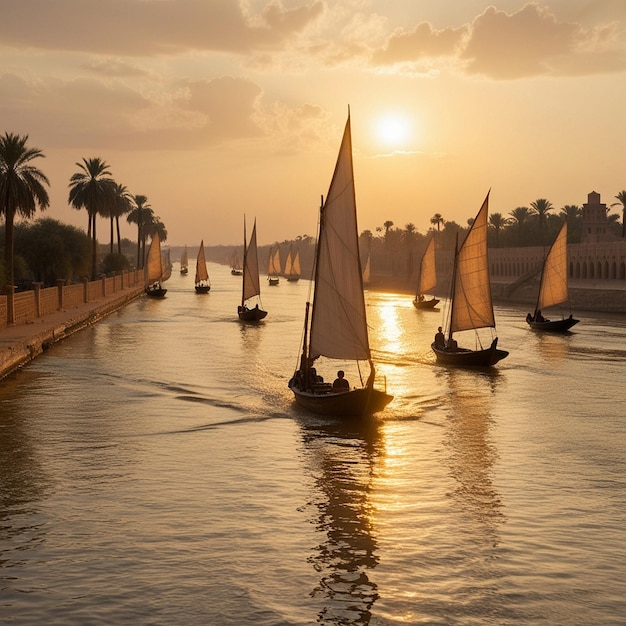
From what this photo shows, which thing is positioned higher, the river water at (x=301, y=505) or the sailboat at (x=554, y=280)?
the sailboat at (x=554, y=280)

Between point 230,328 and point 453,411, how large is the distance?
3908cm

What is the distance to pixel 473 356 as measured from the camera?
4509 cm

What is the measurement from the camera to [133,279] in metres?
143

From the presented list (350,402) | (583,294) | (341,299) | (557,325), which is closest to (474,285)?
(341,299)

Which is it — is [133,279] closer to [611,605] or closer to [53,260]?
[53,260]

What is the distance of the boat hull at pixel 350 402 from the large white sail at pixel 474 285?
64.1ft

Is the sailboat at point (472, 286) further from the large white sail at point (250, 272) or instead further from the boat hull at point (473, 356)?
the large white sail at point (250, 272)

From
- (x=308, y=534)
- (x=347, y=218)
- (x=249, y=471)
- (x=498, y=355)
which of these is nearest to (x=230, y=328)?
(x=498, y=355)

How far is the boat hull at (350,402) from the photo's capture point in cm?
2825

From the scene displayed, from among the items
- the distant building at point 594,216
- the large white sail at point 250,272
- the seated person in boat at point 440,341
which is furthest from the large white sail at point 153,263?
the distant building at point 594,216

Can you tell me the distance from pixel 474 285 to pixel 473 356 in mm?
4657

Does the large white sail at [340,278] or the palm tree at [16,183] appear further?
the palm tree at [16,183]

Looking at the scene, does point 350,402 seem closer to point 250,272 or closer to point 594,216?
point 250,272

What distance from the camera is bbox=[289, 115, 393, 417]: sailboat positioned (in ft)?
90.7
